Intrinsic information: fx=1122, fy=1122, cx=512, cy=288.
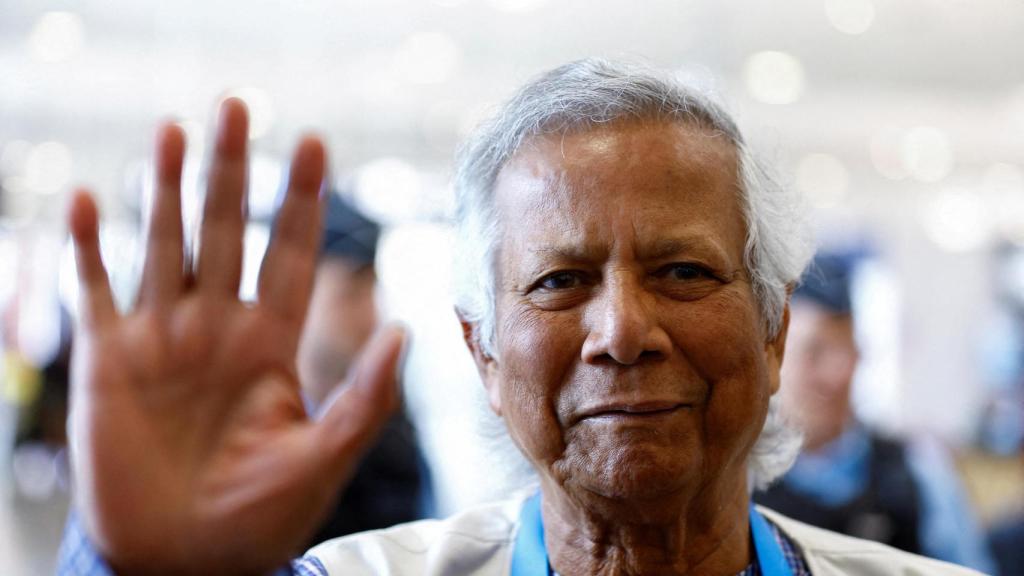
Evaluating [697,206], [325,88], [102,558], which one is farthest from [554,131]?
[325,88]

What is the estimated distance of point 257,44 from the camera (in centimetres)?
818

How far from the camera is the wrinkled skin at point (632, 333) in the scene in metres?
1.55

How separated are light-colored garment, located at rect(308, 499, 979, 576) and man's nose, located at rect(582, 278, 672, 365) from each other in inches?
17.1

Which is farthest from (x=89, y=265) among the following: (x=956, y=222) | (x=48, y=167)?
(x=956, y=222)

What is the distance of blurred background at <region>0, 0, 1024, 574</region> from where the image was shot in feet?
24.9

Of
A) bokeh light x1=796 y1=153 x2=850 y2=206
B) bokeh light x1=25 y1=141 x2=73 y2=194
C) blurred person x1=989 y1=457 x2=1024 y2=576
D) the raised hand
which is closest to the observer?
the raised hand

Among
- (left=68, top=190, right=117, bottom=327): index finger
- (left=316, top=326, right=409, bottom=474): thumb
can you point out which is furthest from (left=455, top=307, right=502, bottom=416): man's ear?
(left=68, top=190, right=117, bottom=327): index finger

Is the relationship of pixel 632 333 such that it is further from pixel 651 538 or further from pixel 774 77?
pixel 774 77

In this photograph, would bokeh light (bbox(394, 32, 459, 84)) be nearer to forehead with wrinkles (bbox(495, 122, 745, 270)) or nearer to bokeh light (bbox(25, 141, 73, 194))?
bokeh light (bbox(25, 141, 73, 194))

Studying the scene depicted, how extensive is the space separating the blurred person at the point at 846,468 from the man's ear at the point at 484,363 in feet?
4.79

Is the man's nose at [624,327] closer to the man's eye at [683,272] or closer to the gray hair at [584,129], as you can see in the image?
the man's eye at [683,272]

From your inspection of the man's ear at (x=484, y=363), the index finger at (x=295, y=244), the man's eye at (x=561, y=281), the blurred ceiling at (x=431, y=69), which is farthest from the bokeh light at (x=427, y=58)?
the index finger at (x=295, y=244)

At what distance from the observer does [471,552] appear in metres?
1.81

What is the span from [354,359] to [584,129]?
1.96 m
